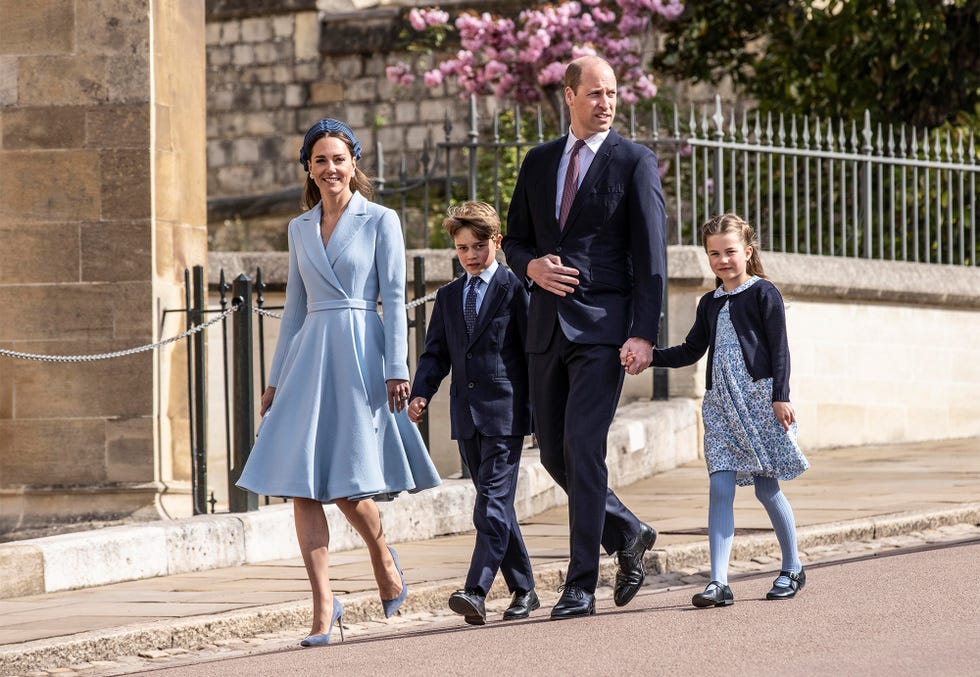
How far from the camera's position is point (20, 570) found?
7.00 m

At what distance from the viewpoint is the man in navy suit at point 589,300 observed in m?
5.89

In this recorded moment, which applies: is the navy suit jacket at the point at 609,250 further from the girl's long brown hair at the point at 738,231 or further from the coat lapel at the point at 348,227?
the coat lapel at the point at 348,227

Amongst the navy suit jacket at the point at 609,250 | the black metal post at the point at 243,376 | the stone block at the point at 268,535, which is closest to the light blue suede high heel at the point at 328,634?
the navy suit jacket at the point at 609,250

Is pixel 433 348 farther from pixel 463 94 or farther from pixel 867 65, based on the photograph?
pixel 463 94

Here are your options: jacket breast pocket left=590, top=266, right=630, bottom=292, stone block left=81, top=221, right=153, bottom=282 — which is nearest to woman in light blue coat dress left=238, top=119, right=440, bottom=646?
jacket breast pocket left=590, top=266, right=630, bottom=292

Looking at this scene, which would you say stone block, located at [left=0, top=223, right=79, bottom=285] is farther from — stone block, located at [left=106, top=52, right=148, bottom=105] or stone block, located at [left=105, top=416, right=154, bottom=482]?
stone block, located at [left=105, top=416, right=154, bottom=482]

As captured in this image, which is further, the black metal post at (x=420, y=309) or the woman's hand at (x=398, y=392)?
the black metal post at (x=420, y=309)

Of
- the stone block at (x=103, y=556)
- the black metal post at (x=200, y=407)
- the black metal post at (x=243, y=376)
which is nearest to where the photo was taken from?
the stone block at (x=103, y=556)

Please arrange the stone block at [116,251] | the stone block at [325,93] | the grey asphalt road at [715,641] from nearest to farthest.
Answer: the grey asphalt road at [715,641], the stone block at [116,251], the stone block at [325,93]

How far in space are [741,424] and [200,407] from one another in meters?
3.47

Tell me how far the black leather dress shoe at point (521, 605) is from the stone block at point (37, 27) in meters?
4.63

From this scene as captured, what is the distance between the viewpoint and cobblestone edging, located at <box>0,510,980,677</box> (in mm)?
5730

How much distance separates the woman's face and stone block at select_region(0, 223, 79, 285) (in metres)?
3.72

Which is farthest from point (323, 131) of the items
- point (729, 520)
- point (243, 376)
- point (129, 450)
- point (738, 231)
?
point (129, 450)
